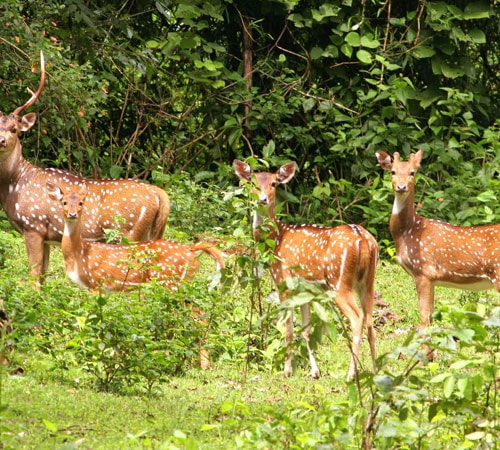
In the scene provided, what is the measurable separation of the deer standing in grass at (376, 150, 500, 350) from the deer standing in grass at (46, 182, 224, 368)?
1.92 m

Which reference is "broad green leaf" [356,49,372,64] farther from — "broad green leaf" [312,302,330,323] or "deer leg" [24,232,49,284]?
"broad green leaf" [312,302,330,323]

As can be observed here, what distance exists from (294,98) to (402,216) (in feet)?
13.7

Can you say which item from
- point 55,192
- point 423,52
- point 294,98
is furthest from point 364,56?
point 55,192

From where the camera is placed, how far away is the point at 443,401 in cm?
598

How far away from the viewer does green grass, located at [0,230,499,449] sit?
5.86 m

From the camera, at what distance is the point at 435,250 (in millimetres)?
10414

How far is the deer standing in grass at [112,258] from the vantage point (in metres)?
9.35

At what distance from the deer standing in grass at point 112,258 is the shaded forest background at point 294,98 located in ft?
11.8

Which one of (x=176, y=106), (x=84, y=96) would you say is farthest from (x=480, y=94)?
(x=84, y=96)

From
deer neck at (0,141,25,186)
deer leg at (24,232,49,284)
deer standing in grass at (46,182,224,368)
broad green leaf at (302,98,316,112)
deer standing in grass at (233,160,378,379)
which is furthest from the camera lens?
broad green leaf at (302,98,316,112)

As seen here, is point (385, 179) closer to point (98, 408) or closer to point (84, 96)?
point (84, 96)

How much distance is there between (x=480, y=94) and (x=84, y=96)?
16.6 feet

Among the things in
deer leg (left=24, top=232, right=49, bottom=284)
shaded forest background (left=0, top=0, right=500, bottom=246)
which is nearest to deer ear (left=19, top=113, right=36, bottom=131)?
deer leg (left=24, top=232, right=49, bottom=284)

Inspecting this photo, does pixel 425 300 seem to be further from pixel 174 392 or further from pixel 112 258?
pixel 174 392
